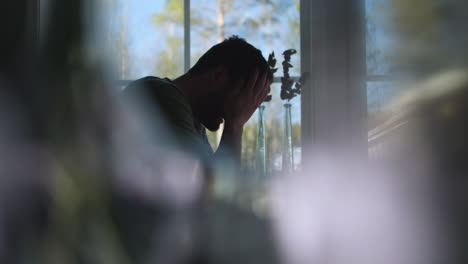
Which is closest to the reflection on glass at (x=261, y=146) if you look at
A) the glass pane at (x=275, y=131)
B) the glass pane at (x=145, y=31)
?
the glass pane at (x=275, y=131)

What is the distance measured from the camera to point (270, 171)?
105cm

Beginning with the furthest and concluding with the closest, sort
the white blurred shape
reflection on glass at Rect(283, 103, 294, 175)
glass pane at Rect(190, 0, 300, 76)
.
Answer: glass pane at Rect(190, 0, 300, 76) → reflection on glass at Rect(283, 103, 294, 175) → the white blurred shape

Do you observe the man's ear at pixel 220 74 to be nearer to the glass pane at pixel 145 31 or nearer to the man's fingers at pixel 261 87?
the man's fingers at pixel 261 87

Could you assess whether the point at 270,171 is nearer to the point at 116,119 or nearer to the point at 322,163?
the point at 322,163

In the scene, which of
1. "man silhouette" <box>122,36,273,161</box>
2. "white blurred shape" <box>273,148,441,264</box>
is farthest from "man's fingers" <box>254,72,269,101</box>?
"white blurred shape" <box>273,148,441,264</box>

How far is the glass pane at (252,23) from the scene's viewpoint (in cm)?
113

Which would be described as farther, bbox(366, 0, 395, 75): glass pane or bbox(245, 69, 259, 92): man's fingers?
bbox(245, 69, 259, 92): man's fingers

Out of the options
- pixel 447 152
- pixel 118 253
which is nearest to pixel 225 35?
pixel 118 253

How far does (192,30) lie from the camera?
1134 millimetres

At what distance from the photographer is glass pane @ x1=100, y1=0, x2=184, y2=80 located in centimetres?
113

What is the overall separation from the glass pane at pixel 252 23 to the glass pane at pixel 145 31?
4cm

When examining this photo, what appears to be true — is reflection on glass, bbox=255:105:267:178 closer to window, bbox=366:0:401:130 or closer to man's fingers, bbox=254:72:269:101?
man's fingers, bbox=254:72:269:101

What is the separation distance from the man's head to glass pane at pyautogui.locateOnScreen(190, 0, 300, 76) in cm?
18

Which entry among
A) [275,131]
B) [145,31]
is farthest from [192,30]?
[275,131]
